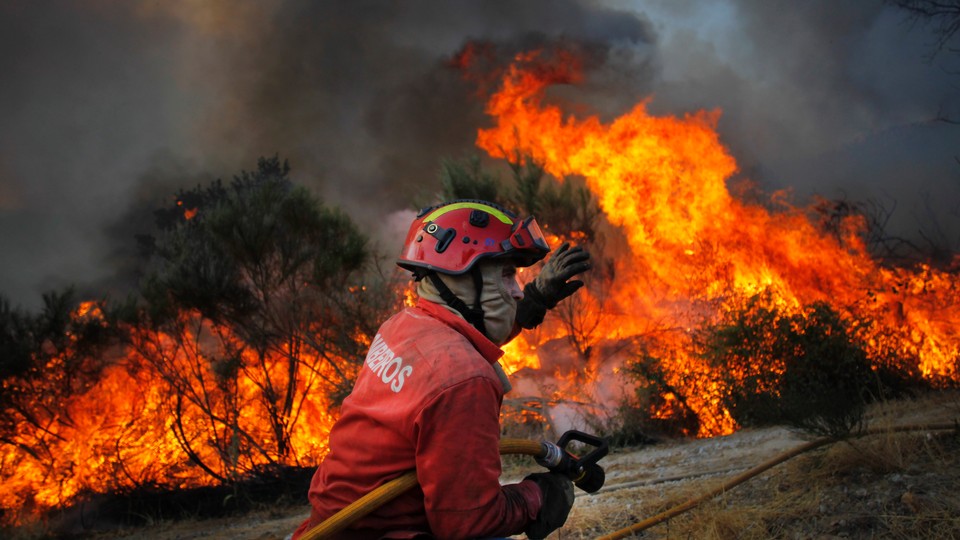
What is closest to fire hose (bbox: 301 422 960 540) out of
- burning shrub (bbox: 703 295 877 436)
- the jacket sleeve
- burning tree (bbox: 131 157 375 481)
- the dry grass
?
the jacket sleeve

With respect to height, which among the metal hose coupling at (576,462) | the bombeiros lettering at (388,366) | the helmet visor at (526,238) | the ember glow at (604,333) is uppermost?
the ember glow at (604,333)

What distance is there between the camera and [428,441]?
1.92m

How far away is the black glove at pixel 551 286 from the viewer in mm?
3102

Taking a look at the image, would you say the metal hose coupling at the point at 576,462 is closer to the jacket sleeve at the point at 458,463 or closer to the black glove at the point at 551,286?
the jacket sleeve at the point at 458,463

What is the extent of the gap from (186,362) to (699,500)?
9.75 meters

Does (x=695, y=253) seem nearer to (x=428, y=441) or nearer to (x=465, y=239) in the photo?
(x=465, y=239)

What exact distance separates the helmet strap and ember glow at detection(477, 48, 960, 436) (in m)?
8.01

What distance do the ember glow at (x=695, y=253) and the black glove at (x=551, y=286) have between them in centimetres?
728

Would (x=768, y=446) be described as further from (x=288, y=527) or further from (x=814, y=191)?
(x=814, y=191)

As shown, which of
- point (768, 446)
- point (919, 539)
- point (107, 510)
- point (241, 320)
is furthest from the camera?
point (241, 320)

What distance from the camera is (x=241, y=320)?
1077 cm

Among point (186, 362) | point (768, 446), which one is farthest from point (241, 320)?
point (768, 446)

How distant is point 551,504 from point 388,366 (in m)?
0.72

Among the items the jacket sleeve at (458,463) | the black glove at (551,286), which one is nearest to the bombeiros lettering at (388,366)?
the jacket sleeve at (458,463)
